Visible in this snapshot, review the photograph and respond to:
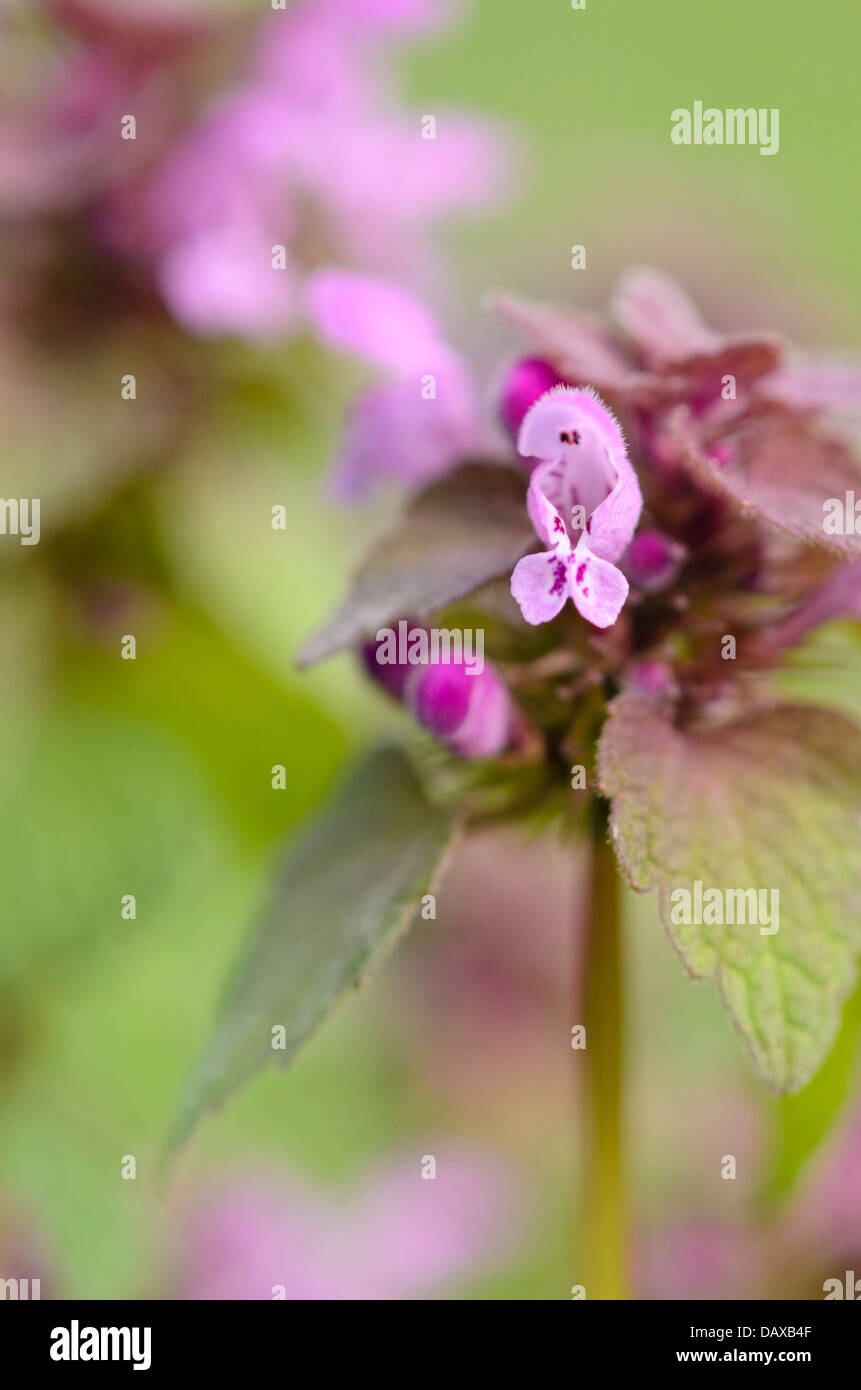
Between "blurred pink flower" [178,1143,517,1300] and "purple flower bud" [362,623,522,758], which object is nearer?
"purple flower bud" [362,623,522,758]

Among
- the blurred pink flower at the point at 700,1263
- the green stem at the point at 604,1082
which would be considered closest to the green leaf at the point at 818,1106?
the green stem at the point at 604,1082

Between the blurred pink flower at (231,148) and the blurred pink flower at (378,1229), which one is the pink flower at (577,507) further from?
the blurred pink flower at (378,1229)

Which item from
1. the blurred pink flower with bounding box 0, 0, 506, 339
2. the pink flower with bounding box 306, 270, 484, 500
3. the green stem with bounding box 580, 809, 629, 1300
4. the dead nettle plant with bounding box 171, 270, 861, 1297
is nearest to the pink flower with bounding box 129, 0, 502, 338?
the blurred pink flower with bounding box 0, 0, 506, 339

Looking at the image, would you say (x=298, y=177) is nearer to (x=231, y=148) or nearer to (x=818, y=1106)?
(x=231, y=148)

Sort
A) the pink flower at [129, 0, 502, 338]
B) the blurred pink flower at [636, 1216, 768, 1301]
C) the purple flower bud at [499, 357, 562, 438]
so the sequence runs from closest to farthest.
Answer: the purple flower bud at [499, 357, 562, 438] → the blurred pink flower at [636, 1216, 768, 1301] → the pink flower at [129, 0, 502, 338]

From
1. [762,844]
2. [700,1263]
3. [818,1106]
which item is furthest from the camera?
[700,1263]

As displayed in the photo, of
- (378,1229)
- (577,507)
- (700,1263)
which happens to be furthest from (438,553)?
(378,1229)

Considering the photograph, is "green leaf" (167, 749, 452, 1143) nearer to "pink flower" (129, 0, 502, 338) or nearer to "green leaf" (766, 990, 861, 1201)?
"green leaf" (766, 990, 861, 1201)

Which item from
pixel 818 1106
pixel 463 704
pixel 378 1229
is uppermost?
pixel 463 704
